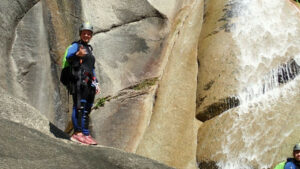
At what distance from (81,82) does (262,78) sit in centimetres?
647

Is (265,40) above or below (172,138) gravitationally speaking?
above

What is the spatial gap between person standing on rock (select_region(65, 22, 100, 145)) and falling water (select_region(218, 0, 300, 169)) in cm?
473

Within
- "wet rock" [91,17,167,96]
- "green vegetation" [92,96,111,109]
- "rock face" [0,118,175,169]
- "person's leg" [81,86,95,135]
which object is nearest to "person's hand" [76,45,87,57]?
"person's leg" [81,86,95,135]

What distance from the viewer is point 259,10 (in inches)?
580

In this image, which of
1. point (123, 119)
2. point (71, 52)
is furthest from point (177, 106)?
point (71, 52)

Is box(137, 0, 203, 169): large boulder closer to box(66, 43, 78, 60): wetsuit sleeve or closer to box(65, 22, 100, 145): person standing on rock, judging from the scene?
box(65, 22, 100, 145): person standing on rock

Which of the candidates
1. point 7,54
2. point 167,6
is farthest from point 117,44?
point 7,54

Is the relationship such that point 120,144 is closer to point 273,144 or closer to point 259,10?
point 273,144

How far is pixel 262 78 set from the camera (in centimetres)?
1287

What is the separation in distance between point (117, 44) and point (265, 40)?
15.0ft

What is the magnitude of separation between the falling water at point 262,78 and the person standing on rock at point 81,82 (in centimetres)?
473

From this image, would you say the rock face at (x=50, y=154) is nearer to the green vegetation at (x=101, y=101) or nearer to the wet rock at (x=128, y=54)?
the green vegetation at (x=101, y=101)

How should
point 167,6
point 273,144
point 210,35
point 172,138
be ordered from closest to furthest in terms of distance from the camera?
1. point 273,144
2. point 172,138
3. point 210,35
4. point 167,6

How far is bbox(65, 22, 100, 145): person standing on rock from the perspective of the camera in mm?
8031
